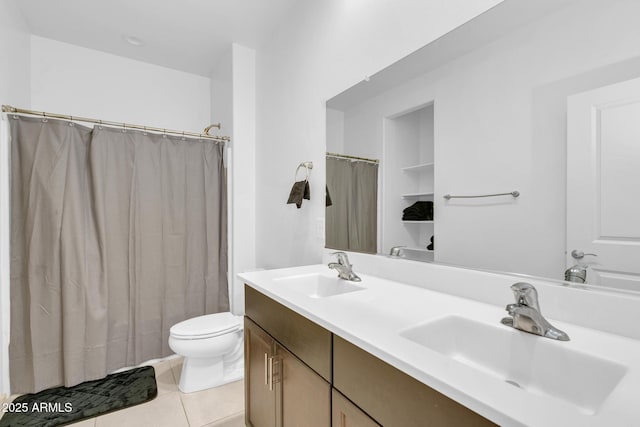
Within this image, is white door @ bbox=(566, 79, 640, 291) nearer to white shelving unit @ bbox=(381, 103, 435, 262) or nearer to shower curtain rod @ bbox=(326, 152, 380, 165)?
white shelving unit @ bbox=(381, 103, 435, 262)

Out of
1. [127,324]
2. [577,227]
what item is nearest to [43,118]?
[127,324]

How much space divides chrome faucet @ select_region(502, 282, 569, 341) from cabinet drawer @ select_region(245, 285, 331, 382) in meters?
0.50

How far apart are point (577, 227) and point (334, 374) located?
785 mm

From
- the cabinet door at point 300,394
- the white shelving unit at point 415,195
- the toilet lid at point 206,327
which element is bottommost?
the toilet lid at point 206,327

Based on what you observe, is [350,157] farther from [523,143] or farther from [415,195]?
[523,143]

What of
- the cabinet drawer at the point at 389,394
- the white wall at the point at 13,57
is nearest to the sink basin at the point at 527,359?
the cabinet drawer at the point at 389,394

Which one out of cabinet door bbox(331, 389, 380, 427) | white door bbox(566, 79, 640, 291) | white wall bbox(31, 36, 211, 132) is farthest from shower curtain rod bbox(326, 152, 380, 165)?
white wall bbox(31, 36, 211, 132)

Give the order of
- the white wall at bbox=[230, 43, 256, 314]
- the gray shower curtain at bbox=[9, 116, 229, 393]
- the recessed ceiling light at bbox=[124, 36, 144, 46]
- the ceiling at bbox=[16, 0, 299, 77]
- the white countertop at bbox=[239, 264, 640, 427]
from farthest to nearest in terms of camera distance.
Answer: the white wall at bbox=[230, 43, 256, 314] → the recessed ceiling light at bbox=[124, 36, 144, 46] → the ceiling at bbox=[16, 0, 299, 77] → the gray shower curtain at bbox=[9, 116, 229, 393] → the white countertop at bbox=[239, 264, 640, 427]

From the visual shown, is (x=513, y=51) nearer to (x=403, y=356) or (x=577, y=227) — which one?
(x=577, y=227)

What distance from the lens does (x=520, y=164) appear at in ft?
3.02

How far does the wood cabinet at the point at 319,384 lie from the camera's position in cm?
59

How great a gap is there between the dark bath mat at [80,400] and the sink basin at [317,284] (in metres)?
1.29

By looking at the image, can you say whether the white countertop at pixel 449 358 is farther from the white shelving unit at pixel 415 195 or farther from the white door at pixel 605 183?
the white shelving unit at pixel 415 195

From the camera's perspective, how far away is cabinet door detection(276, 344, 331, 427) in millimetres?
874
